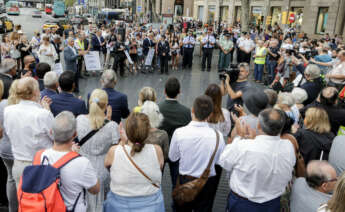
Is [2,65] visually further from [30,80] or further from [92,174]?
[92,174]

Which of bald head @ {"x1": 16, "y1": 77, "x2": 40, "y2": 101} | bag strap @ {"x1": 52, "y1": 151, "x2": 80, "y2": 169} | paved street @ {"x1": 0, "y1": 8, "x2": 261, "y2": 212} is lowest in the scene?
paved street @ {"x1": 0, "y1": 8, "x2": 261, "y2": 212}

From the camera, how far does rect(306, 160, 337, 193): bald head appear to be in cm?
249

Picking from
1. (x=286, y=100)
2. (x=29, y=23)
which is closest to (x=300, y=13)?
(x=286, y=100)

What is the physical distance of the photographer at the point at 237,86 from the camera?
5.07m

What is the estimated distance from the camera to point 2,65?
4.95 m

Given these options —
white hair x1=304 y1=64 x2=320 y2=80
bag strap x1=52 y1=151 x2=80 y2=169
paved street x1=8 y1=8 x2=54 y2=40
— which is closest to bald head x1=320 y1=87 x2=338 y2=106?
white hair x1=304 y1=64 x2=320 y2=80

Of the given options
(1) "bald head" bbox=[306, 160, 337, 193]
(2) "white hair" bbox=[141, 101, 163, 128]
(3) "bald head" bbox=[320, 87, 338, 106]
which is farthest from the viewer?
(3) "bald head" bbox=[320, 87, 338, 106]

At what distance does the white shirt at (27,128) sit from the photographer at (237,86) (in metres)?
3.07

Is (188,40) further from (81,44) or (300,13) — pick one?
(300,13)

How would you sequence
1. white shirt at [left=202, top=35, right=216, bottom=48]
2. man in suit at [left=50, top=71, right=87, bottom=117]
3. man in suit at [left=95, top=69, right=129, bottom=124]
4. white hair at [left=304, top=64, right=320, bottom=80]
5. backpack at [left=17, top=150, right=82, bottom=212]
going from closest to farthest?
backpack at [left=17, top=150, right=82, bottom=212], man in suit at [left=50, top=71, right=87, bottom=117], man in suit at [left=95, top=69, right=129, bottom=124], white hair at [left=304, top=64, right=320, bottom=80], white shirt at [left=202, top=35, right=216, bottom=48]

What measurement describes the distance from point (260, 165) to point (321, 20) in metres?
28.4

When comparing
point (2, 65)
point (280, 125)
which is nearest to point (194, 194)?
point (280, 125)

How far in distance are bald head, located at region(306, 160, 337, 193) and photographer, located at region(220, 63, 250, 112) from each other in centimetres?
259

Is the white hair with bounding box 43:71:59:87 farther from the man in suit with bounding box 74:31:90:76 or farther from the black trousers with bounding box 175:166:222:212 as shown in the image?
the man in suit with bounding box 74:31:90:76
